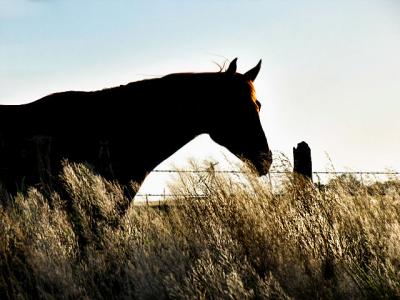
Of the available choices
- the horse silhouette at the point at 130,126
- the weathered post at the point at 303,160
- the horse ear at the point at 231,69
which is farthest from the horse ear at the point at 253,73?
the weathered post at the point at 303,160

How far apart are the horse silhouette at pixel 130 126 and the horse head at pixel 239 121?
11 mm

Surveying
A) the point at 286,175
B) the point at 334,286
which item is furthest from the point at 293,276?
the point at 286,175

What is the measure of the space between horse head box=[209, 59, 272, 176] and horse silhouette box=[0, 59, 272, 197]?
0.01 meters

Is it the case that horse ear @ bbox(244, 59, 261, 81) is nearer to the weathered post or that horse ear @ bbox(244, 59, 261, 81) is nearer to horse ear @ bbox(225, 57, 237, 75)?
horse ear @ bbox(225, 57, 237, 75)

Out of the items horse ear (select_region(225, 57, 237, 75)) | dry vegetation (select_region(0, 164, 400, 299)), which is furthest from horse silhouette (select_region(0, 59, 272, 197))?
dry vegetation (select_region(0, 164, 400, 299))

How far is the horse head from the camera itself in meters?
6.56

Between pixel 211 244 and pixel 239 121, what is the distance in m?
2.37

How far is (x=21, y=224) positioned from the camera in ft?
17.0

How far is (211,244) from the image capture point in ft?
14.8

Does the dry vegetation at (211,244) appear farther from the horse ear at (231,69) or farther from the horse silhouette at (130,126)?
the horse ear at (231,69)

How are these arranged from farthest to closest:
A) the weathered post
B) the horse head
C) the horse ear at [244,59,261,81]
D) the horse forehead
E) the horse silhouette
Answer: the weathered post → the horse ear at [244,59,261,81] → the horse forehead → the horse head → the horse silhouette

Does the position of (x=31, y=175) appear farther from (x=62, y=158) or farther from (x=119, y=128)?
(x=119, y=128)

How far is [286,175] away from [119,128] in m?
2.01

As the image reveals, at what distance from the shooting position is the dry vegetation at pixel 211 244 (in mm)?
3889
